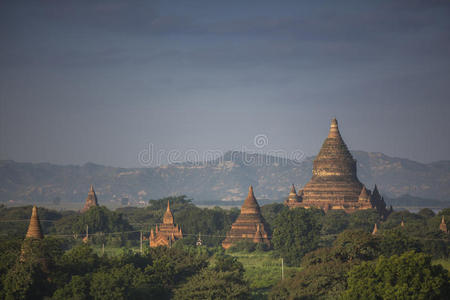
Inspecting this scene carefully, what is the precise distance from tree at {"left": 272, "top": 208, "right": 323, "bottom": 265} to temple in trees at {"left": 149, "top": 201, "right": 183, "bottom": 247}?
47.7 feet

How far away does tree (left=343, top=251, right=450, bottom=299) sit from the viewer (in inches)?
1662

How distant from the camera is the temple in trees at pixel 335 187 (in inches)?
4085

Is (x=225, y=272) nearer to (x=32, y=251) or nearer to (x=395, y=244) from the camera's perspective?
(x=32, y=251)

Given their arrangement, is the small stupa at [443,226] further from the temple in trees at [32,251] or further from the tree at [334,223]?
the temple in trees at [32,251]

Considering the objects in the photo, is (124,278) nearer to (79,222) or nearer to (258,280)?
(258,280)

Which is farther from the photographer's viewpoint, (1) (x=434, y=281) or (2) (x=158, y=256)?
(2) (x=158, y=256)

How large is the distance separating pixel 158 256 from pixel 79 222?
35958 millimetres

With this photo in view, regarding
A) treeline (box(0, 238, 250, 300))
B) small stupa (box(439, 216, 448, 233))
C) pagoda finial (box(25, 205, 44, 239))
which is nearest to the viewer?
treeline (box(0, 238, 250, 300))

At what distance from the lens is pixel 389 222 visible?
299 ft

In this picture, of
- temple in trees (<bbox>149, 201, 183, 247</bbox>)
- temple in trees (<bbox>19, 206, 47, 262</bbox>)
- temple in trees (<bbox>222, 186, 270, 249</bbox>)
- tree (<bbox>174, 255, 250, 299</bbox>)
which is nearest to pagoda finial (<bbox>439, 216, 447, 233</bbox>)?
temple in trees (<bbox>222, 186, 270, 249</bbox>)

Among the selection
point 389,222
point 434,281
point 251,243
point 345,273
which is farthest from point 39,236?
point 389,222

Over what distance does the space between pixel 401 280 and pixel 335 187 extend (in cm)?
6316

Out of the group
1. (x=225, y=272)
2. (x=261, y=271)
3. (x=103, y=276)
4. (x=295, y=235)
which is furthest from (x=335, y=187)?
(x=103, y=276)

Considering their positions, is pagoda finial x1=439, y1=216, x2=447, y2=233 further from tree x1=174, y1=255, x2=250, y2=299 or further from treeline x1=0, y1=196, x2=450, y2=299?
tree x1=174, y1=255, x2=250, y2=299
